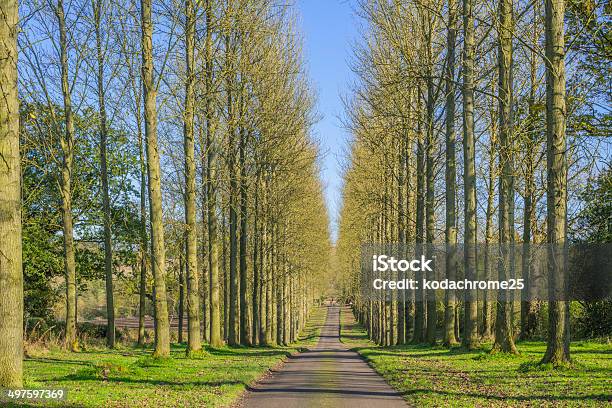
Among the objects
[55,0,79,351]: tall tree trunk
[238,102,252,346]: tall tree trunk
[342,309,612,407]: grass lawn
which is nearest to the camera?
[342,309,612,407]: grass lawn

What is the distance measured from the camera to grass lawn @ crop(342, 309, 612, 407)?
1030 centimetres

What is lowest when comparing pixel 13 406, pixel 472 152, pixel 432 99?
pixel 13 406

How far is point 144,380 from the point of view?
12977 millimetres

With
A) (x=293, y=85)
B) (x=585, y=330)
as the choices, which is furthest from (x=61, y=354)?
(x=585, y=330)

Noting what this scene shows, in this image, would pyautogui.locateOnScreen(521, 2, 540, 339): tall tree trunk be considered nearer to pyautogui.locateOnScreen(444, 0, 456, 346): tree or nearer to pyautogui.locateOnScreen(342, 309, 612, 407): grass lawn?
pyautogui.locateOnScreen(444, 0, 456, 346): tree

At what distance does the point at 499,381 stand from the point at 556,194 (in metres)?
3.97

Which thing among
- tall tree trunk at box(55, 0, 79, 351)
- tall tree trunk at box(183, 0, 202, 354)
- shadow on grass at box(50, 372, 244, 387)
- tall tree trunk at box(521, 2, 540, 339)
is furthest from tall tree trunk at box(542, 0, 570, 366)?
tall tree trunk at box(55, 0, 79, 351)

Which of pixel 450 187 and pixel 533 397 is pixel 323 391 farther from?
pixel 450 187

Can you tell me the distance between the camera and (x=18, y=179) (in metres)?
9.12

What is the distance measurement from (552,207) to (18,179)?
1011 centimetres

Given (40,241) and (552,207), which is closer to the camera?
(552,207)

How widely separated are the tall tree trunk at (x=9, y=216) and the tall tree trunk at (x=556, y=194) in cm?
981

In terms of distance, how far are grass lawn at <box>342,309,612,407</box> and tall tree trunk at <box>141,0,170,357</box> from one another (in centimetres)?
572

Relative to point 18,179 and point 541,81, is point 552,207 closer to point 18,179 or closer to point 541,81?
point 18,179
